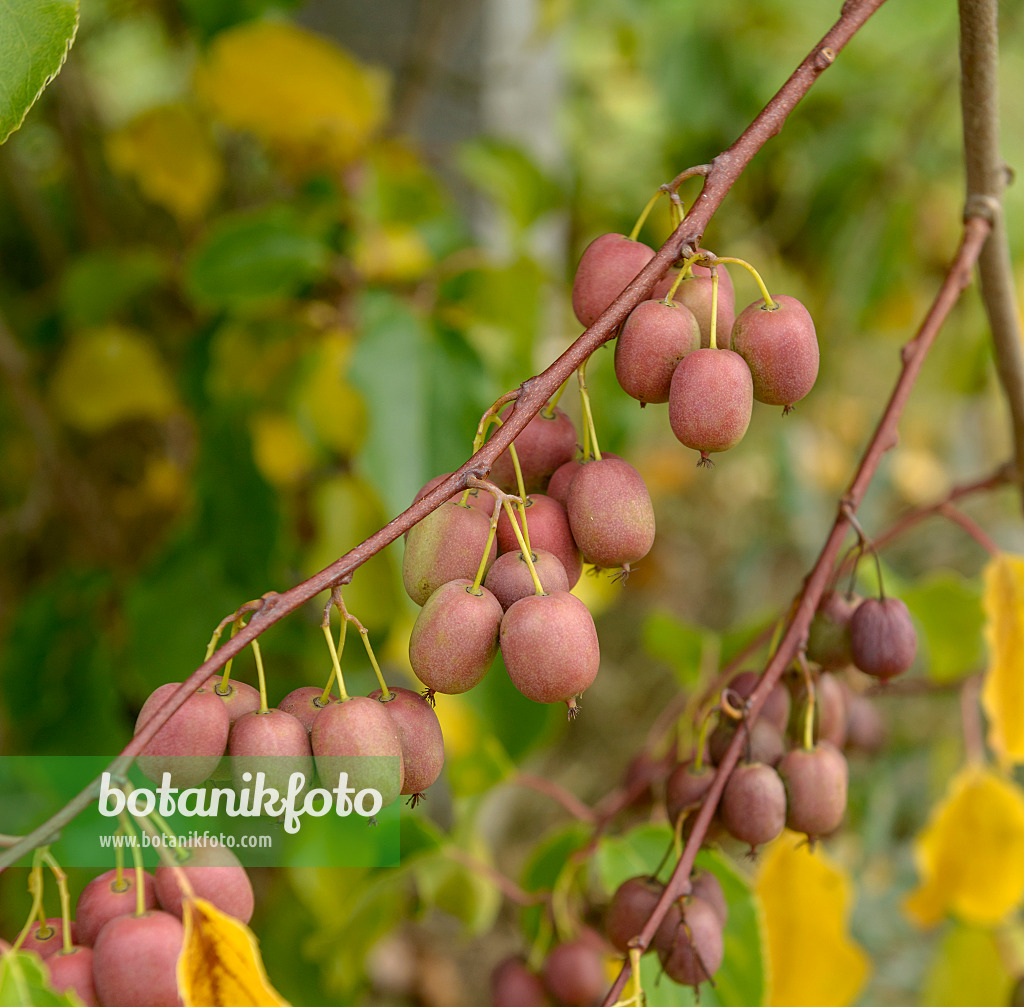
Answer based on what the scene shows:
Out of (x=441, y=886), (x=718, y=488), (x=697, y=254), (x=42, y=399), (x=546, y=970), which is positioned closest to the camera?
(x=697, y=254)

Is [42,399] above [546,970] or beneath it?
above

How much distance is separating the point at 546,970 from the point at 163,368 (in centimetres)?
66

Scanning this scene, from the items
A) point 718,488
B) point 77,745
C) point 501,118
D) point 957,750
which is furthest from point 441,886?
point 718,488

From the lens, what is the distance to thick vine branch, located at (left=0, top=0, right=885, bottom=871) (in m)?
0.24

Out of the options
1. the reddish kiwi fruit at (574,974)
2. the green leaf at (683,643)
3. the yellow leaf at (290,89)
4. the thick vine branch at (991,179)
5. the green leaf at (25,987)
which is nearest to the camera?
the green leaf at (25,987)

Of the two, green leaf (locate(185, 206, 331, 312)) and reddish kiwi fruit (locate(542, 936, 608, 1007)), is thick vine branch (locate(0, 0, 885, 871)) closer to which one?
reddish kiwi fruit (locate(542, 936, 608, 1007))

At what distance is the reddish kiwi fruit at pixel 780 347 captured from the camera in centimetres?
27

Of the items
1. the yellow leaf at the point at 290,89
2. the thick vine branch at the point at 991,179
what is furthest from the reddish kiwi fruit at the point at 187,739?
the yellow leaf at the point at 290,89

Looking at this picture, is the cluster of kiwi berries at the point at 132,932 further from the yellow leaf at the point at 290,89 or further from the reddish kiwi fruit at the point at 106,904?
the yellow leaf at the point at 290,89

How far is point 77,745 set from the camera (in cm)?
73

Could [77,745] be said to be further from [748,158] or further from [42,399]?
[748,158]

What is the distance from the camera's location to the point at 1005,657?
45 centimetres

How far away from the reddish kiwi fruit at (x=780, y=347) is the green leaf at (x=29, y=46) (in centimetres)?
21

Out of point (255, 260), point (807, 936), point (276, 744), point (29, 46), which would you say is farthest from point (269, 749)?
point (255, 260)
